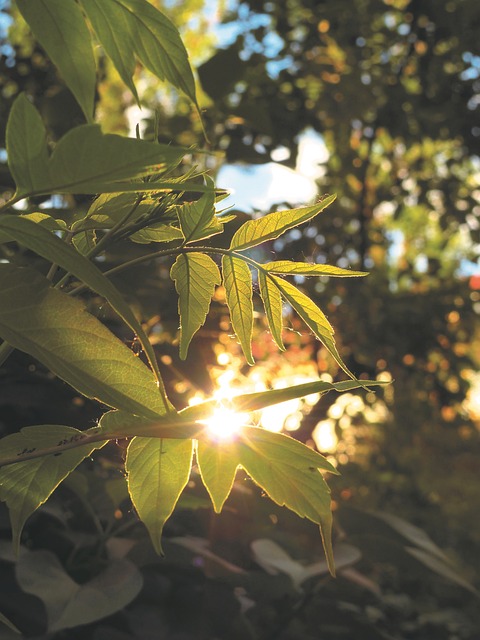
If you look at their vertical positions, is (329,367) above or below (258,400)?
above

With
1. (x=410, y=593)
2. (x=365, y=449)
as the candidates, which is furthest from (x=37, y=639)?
(x=365, y=449)

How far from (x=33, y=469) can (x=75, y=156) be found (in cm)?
22

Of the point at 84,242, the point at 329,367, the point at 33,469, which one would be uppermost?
the point at 329,367

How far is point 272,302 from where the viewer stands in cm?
52

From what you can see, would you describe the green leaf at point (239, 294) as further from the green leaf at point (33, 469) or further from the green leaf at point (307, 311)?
the green leaf at point (33, 469)

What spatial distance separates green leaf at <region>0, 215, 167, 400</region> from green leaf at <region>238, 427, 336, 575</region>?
0.22 ft

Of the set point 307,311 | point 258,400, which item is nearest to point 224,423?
point 258,400

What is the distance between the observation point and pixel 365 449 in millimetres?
3752

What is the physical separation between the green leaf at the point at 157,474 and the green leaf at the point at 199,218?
0.13 metres

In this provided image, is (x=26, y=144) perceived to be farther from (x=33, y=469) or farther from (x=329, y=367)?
(x=329, y=367)

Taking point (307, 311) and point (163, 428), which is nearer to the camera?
point (163, 428)

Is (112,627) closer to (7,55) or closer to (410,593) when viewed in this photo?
(410,593)

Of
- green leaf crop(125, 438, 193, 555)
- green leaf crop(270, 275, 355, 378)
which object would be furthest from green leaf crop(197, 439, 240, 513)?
green leaf crop(270, 275, 355, 378)

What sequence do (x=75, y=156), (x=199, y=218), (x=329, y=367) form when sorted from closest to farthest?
(x=75, y=156)
(x=199, y=218)
(x=329, y=367)
